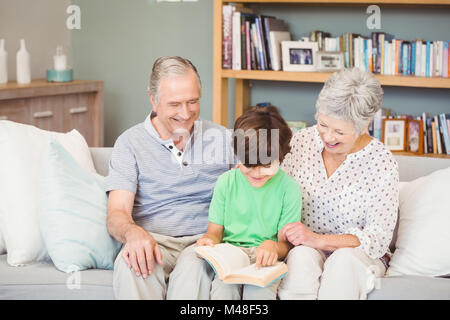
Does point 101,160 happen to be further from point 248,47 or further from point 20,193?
point 248,47

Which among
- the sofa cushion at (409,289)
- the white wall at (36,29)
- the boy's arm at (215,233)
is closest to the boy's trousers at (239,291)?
the boy's arm at (215,233)

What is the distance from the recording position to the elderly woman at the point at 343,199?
1.52 meters

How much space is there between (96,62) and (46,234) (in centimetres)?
256

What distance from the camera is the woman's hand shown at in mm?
1620

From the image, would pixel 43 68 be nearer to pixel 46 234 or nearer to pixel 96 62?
pixel 96 62

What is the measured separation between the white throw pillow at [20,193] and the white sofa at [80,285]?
0.06 meters

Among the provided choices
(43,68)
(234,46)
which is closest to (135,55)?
(43,68)

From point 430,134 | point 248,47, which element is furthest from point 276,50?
point 430,134

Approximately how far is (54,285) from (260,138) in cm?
69

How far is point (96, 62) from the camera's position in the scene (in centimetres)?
405

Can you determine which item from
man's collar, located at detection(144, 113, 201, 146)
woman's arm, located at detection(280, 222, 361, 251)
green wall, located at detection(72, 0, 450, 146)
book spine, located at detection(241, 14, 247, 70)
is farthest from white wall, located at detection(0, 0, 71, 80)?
woman's arm, located at detection(280, 222, 361, 251)

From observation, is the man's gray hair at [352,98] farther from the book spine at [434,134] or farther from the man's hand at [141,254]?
the book spine at [434,134]

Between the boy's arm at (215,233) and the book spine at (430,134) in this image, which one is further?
the book spine at (430,134)

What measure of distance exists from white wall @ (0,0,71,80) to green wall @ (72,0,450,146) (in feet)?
0.45
